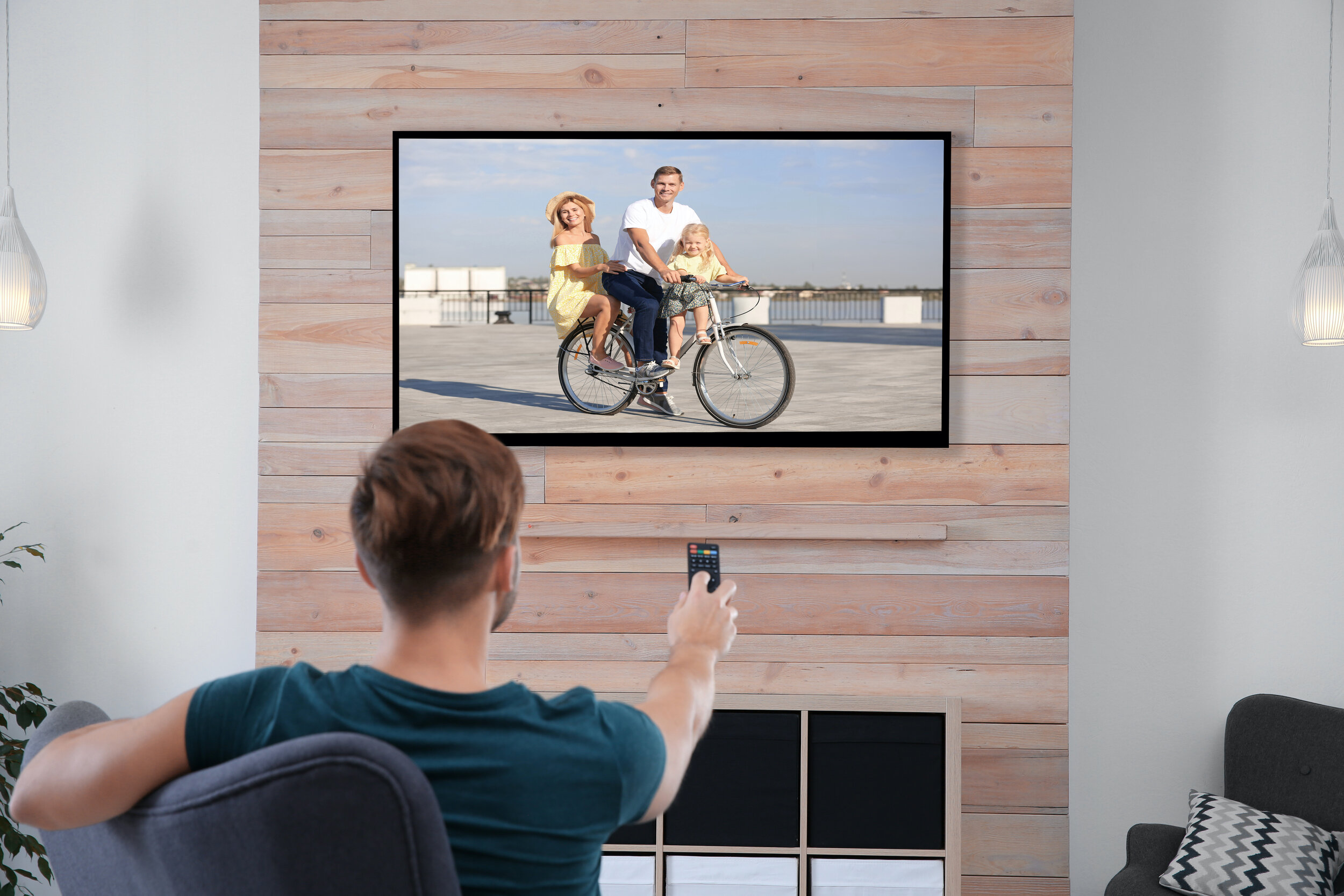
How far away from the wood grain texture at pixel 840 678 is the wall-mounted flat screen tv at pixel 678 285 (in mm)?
586

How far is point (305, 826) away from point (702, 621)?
0.53 meters

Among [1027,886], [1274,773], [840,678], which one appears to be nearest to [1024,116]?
[840,678]

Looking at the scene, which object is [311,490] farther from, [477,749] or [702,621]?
[477,749]

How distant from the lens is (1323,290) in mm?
2367

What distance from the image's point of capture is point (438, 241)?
2.61m

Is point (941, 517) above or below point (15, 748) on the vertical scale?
above

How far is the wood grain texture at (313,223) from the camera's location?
2613 millimetres

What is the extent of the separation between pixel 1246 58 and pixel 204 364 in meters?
2.99

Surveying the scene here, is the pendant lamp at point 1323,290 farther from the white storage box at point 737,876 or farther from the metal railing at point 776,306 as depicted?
the white storage box at point 737,876

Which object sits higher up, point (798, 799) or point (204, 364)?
point (204, 364)

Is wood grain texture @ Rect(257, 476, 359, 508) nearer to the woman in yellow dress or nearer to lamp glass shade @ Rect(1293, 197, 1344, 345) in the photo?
the woman in yellow dress

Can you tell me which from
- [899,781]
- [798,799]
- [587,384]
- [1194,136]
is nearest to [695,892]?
[798,799]

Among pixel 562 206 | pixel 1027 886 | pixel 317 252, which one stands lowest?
pixel 1027 886

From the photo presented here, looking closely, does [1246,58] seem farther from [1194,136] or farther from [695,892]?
[695,892]
